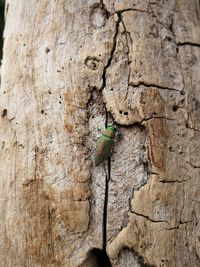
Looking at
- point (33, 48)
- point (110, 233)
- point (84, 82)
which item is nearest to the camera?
point (110, 233)

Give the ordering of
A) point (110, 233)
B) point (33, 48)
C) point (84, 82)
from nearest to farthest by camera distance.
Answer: point (110, 233)
point (84, 82)
point (33, 48)

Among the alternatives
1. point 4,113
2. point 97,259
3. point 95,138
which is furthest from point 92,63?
point 97,259

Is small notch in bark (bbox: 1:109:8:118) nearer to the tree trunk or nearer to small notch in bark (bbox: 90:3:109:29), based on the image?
the tree trunk

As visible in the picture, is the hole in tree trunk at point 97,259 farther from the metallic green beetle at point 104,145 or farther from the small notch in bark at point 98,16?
the small notch in bark at point 98,16

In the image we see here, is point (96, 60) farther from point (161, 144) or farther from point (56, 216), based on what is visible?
point (56, 216)

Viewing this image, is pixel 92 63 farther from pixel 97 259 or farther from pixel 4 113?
pixel 97 259

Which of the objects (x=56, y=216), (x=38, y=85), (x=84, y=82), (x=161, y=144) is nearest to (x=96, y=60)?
(x=84, y=82)
